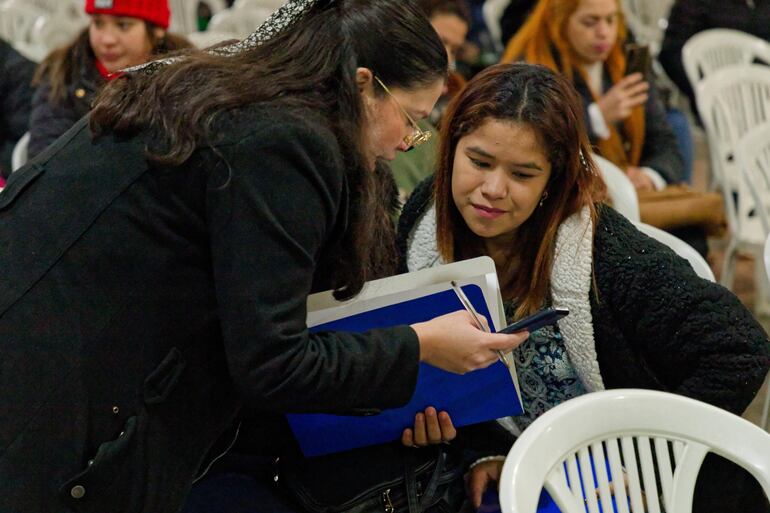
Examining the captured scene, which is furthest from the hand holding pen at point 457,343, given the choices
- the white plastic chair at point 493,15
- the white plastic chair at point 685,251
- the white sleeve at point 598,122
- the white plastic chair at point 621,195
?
the white plastic chair at point 493,15

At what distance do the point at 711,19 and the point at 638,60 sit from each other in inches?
60.0

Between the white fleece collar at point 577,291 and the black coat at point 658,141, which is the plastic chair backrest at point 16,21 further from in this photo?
the white fleece collar at point 577,291

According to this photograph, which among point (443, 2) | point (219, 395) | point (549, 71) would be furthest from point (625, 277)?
point (443, 2)

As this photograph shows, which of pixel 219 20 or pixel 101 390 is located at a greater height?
pixel 101 390

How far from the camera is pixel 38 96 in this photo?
3211 millimetres

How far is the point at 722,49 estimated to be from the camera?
15.4 feet

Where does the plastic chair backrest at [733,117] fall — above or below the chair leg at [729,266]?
above

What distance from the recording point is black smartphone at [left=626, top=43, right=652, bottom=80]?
11.6 ft

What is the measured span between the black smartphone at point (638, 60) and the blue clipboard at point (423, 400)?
2137 millimetres

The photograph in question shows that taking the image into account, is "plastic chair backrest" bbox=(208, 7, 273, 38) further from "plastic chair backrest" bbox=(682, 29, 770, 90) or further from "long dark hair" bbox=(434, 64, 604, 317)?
"long dark hair" bbox=(434, 64, 604, 317)

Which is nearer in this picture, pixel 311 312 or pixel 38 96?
pixel 311 312

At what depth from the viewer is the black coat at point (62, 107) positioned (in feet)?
10.2

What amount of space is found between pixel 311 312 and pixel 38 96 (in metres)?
2.03

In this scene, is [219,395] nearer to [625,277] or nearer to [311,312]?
[311,312]
